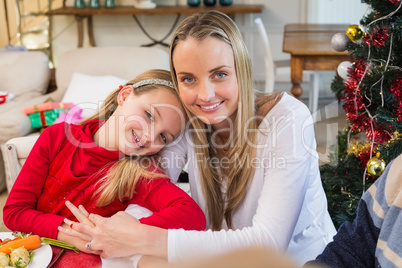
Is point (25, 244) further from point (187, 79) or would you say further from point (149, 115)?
point (187, 79)

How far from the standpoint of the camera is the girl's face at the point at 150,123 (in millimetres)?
1478

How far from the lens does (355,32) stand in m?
1.77

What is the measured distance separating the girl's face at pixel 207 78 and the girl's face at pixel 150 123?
7cm

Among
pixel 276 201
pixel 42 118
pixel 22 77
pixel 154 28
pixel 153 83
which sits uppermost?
pixel 153 83

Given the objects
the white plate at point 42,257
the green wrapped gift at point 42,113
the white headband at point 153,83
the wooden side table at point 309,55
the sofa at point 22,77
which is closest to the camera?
the white plate at point 42,257

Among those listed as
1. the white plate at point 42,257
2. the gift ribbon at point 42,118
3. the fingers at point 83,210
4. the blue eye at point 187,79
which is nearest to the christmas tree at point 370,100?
the blue eye at point 187,79

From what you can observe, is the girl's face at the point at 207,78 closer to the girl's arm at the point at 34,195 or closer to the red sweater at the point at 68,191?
the red sweater at the point at 68,191

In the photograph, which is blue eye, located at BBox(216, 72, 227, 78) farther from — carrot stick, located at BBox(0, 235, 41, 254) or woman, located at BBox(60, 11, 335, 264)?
carrot stick, located at BBox(0, 235, 41, 254)

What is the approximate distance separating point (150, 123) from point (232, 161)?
0.26 m

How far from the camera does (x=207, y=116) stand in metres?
1.43

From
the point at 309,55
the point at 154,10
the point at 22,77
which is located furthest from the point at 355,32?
the point at 154,10

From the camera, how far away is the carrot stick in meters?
1.22

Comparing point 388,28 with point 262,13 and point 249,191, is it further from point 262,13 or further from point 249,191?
point 262,13

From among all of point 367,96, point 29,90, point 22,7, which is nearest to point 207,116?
point 367,96
